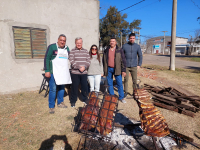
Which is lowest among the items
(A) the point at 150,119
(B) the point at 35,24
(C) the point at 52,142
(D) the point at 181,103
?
Result: (C) the point at 52,142

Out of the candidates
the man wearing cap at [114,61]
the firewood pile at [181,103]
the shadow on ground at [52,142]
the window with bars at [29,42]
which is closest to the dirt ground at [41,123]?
the shadow on ground at [52,142]

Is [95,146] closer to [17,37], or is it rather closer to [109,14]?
[17,37]

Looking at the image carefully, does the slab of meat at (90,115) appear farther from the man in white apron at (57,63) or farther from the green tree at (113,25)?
the green tree at (113,25)

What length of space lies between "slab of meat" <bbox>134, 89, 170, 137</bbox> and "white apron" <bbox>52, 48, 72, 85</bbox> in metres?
2.17

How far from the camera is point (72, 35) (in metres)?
6.16

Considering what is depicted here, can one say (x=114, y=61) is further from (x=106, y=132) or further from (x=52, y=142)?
(x=52, y=142)

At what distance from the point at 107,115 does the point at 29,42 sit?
15.2 ft

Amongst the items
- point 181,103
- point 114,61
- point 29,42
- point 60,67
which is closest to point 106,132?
point 60,67

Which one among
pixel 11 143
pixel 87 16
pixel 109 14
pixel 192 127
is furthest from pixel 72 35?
pixel 109 14

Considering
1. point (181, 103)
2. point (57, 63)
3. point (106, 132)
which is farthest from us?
point (181, 103)

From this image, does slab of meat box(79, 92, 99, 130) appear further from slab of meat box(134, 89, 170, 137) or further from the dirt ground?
slab of meat box(134, 89, 170, 137)

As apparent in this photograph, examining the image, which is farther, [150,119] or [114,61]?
[114,61]

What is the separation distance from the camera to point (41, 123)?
359 cm

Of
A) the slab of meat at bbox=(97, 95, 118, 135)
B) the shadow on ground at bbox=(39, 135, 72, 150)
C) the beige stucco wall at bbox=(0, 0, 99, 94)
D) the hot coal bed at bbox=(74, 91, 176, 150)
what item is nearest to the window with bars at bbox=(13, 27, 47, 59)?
the beige stucco wall at bbox=(0, 0, 99, 94)
